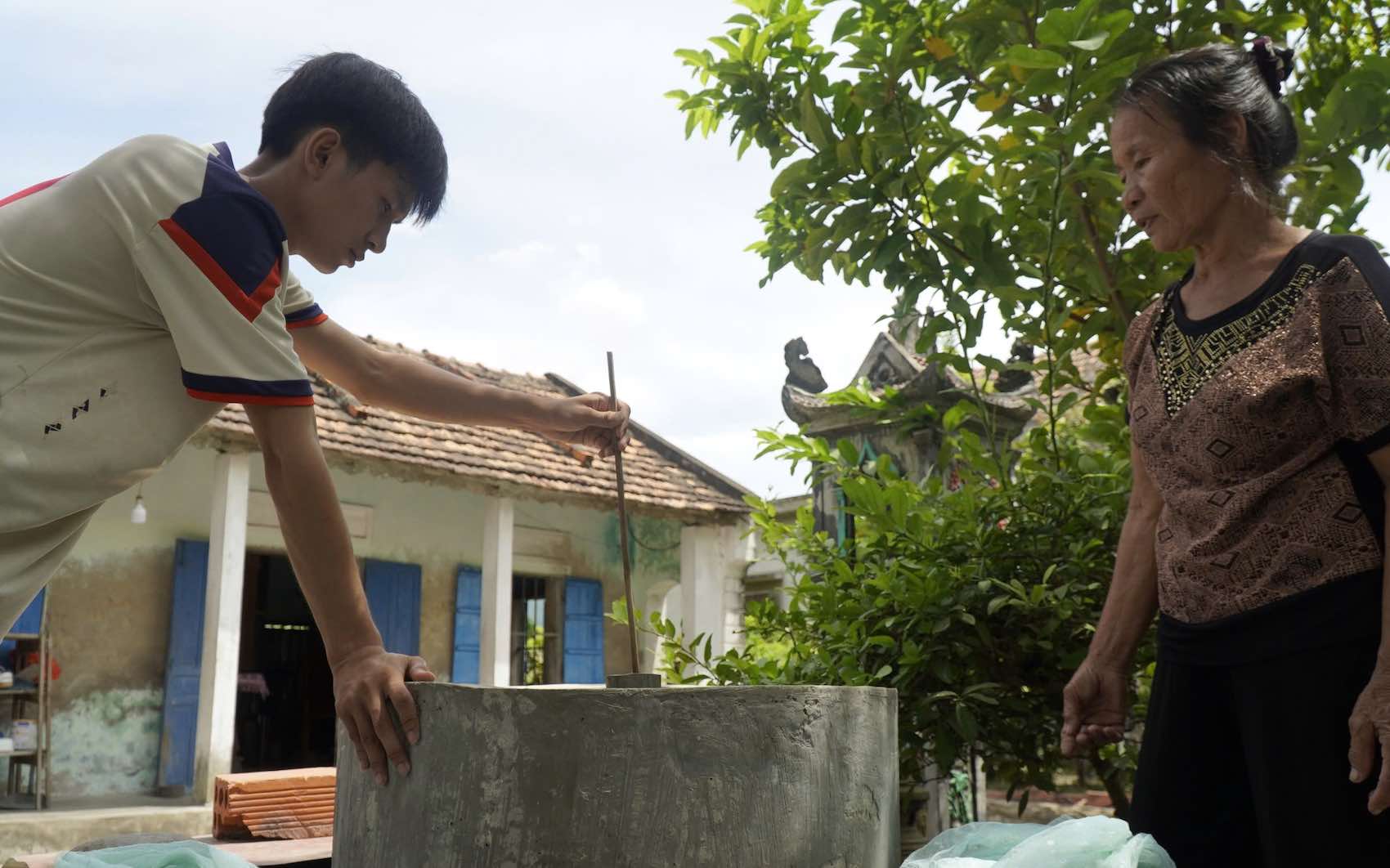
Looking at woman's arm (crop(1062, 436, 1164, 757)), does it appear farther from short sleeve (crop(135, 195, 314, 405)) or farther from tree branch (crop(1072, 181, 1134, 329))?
short sleeve (crop(135, 195, 314, 405))

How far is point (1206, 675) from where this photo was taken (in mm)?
1938

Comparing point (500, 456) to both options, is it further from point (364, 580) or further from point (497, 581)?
point (364, 580)

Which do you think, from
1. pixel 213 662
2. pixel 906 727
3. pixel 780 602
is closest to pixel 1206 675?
pixel 906 727

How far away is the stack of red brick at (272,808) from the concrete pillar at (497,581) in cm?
492

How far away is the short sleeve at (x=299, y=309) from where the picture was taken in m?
2.32

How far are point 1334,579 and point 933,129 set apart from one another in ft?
5.68

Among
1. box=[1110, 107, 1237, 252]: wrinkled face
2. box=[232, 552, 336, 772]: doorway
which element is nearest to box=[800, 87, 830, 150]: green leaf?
box=[1110, 107, 1237, 252]: wrinkled face

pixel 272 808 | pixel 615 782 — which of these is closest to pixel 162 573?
pixel 272 808

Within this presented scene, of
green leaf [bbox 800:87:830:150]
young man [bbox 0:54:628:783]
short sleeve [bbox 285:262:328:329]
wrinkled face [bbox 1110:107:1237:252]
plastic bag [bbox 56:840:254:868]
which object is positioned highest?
green leaf [bbox 800:87:830:150]

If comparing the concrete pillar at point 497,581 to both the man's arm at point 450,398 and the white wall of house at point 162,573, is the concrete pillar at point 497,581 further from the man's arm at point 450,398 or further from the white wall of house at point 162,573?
the man's arm at point 450,398

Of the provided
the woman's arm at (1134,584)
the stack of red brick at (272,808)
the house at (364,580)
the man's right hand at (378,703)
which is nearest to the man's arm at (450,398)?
the man's right hand at (378,703)

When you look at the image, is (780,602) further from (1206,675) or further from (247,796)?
(1206,675)

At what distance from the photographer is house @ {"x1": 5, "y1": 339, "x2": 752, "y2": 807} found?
8.16m

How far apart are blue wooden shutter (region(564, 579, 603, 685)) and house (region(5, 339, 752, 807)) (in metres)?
0.02
